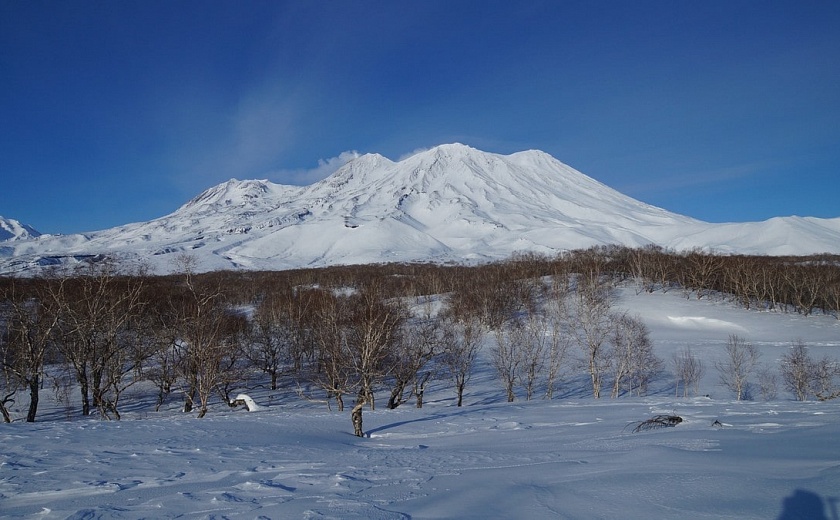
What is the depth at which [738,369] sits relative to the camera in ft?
97.6

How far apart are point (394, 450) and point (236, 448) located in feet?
10.6

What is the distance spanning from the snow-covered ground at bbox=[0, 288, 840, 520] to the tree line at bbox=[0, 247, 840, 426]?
3.59m

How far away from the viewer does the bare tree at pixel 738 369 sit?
29686mm

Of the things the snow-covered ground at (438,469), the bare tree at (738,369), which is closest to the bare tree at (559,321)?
the bare tree at (738,369)

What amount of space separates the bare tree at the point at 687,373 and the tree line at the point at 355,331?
19cm

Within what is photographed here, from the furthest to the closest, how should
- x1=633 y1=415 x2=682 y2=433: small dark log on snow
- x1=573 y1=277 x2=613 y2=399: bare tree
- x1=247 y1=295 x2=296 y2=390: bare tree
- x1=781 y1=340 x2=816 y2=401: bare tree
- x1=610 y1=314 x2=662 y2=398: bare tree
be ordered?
x1=247 y1=295 x2=296 y2=390: bare tree, x1=610 y1=314 x2=662 y2=398: bare tree, x1=573 y1=277 x2=613 y2=399: bare tree, x1=781 y1=340 x2=816 y2=401: bare tree, x1=633 y1=415 x2=682 y2=433: small dark log on snow

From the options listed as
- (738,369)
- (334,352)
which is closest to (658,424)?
(334,352)

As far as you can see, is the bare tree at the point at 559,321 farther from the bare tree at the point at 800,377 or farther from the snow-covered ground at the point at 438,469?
the snow-covered ground at the point at 438,469

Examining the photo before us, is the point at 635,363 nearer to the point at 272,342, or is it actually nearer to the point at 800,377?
the point at 800,377

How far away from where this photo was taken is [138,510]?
16.0 ft

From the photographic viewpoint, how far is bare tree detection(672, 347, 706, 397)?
31.3 meters

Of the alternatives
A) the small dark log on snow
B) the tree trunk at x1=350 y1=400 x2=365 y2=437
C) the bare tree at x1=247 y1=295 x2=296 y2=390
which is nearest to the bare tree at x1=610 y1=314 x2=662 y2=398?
the small dark log on snow

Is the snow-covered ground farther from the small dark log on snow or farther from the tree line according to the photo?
the tree line

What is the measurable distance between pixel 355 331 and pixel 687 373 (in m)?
25.3
